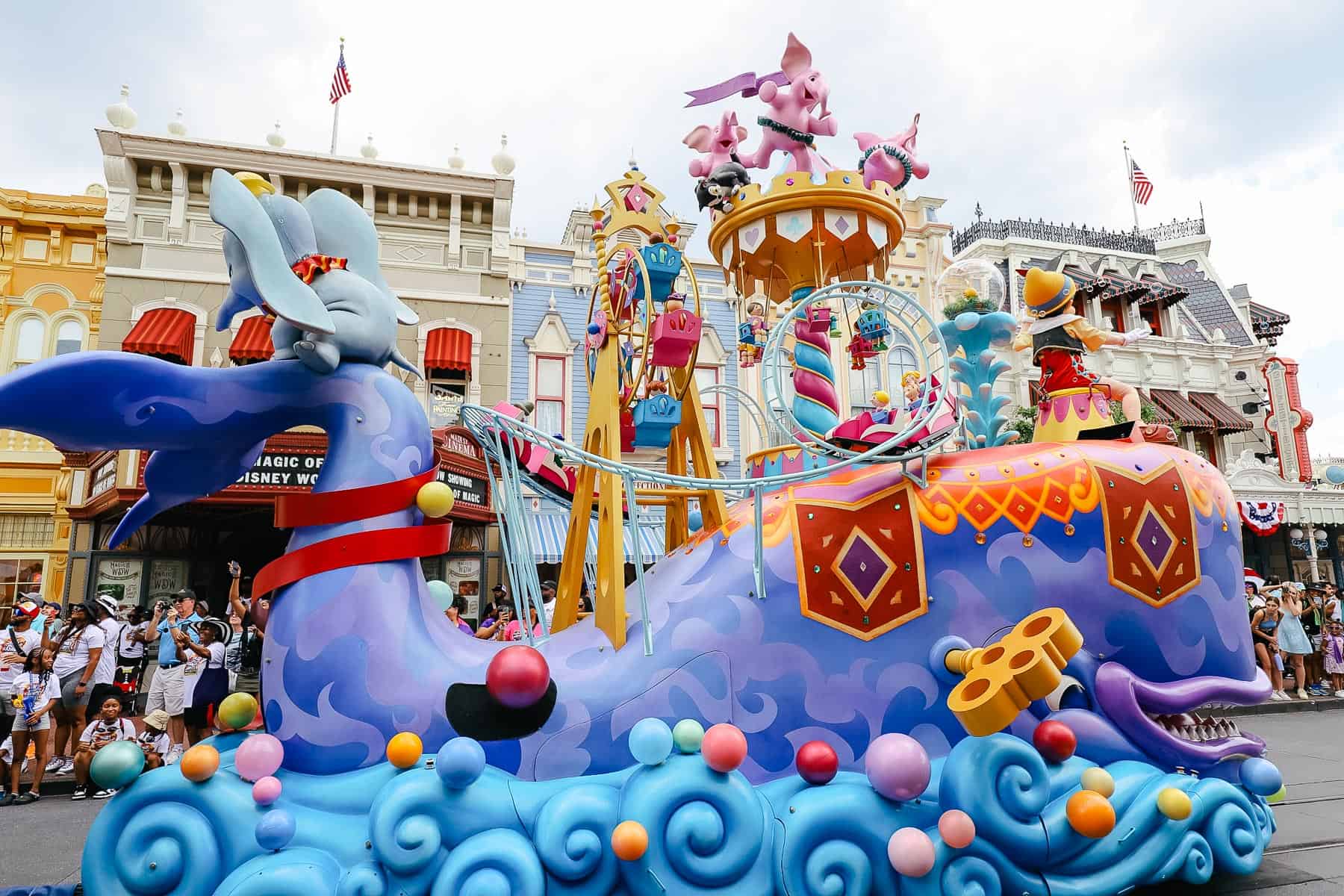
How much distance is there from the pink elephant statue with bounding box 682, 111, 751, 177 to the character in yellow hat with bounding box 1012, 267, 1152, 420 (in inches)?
77.6

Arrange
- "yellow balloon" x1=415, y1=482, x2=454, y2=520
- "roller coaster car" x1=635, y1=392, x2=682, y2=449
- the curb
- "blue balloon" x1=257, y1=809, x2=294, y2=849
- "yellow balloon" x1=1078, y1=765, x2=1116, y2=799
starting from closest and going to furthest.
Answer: "blue balloon" x1=257, y1=809, x2=294, y2=849 < "yellow balloon" x1=1078, y1=765, x2=1116, y2=799 < "yellow balloon" x1=415, y1=482, x2=454, y2=520 < "roller coaster car" x1=635, y1=392, x2=682, y2=449 < the curb

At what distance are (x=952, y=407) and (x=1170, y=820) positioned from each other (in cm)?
201

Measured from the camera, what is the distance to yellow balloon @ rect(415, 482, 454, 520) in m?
3.39

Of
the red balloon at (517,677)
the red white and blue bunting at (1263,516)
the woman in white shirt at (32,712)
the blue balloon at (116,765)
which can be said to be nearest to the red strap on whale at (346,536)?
the red balloon at (517,677)

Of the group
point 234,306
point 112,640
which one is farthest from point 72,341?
point 234,306

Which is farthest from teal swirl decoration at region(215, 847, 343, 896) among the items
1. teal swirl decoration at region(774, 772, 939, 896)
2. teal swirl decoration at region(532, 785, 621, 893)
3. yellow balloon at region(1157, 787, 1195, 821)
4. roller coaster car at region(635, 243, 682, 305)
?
yellow balloon at region(1157, 787, 1195, 821)

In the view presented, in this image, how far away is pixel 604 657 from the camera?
Answer: 343 centimetres

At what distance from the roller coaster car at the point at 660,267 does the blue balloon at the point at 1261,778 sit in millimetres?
3431

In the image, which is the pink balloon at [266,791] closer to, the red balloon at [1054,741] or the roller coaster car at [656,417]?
the roller coaster car at [656,417]

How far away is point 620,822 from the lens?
2.84 meters

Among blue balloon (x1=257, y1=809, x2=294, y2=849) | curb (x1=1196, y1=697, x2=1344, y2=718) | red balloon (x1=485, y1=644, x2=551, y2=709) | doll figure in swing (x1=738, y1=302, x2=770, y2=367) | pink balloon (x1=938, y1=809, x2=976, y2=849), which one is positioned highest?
doll figure in swing (x1=738, y1=302, x2=770, y2=367)

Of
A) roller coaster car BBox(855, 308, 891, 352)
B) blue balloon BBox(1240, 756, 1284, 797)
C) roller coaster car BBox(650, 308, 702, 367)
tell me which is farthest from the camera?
roller coaster car BBox(855, 308, 891, 352)

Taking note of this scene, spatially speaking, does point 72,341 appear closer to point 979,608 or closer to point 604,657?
point 604,657

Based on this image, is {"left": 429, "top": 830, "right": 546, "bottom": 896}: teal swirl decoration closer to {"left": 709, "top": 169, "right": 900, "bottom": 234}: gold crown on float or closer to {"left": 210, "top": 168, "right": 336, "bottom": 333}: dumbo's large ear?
{"left": 210, "top": 168, "right": 336, "bottom": 333}: dumbo's large ear
